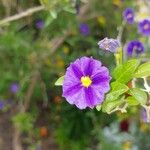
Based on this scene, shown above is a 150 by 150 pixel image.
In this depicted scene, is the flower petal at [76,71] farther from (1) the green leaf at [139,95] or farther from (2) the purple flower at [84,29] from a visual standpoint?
(2) the purple flower at [84,29]

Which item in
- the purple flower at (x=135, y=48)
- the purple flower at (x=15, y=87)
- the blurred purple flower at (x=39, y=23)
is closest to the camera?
the purple flower at (x=135, y=48)

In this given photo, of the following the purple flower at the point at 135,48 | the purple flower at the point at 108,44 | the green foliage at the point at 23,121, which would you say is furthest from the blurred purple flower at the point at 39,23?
the purple flower at the point at 108,44

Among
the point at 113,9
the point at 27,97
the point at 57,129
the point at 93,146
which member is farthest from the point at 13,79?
the point at 113,9

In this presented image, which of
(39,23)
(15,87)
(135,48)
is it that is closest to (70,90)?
(135,48)

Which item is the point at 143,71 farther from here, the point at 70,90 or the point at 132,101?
the point at 70,90

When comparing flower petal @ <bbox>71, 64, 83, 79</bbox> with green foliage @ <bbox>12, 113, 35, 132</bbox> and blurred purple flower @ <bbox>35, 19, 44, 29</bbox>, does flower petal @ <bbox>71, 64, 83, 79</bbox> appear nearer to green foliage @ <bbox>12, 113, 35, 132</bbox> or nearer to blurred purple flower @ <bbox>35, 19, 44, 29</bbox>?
blurred purple flower @ <bbox>35, 19, 44, 29</bbox>

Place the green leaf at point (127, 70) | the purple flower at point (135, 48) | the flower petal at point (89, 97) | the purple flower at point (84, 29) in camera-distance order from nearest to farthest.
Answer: the flower petal at point (89, 97) → the green leaf at point (127, 70) → the purple flower at point (135, 48) → the purple flower at point (84, 29)

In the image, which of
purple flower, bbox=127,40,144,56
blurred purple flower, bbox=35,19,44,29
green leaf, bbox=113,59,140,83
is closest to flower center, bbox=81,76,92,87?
green leaf, bbox=113,59,140,83
